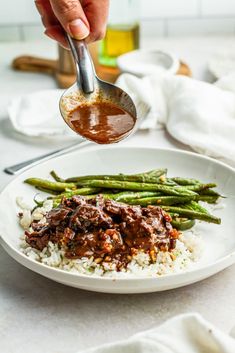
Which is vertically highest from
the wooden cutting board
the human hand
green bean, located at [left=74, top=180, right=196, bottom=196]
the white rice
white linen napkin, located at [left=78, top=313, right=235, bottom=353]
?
the human hand

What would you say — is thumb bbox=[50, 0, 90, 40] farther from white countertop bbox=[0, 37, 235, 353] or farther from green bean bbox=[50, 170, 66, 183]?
white countertop bbox=[0, 37, 235, 353]

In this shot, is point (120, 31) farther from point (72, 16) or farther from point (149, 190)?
point (149, 190)

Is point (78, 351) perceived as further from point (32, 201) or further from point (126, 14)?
point (126, 14)

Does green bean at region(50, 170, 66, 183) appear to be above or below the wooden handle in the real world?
above

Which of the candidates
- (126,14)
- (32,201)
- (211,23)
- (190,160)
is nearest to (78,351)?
(32,201)

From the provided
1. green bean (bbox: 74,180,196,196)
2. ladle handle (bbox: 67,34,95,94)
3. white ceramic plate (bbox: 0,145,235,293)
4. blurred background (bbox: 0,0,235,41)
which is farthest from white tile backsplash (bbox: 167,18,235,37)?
green bean (bbox: 74,180,196,196)

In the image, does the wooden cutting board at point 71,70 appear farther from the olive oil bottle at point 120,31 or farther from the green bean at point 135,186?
the green bean at point 135,186

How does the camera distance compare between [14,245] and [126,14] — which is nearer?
[14,245]
